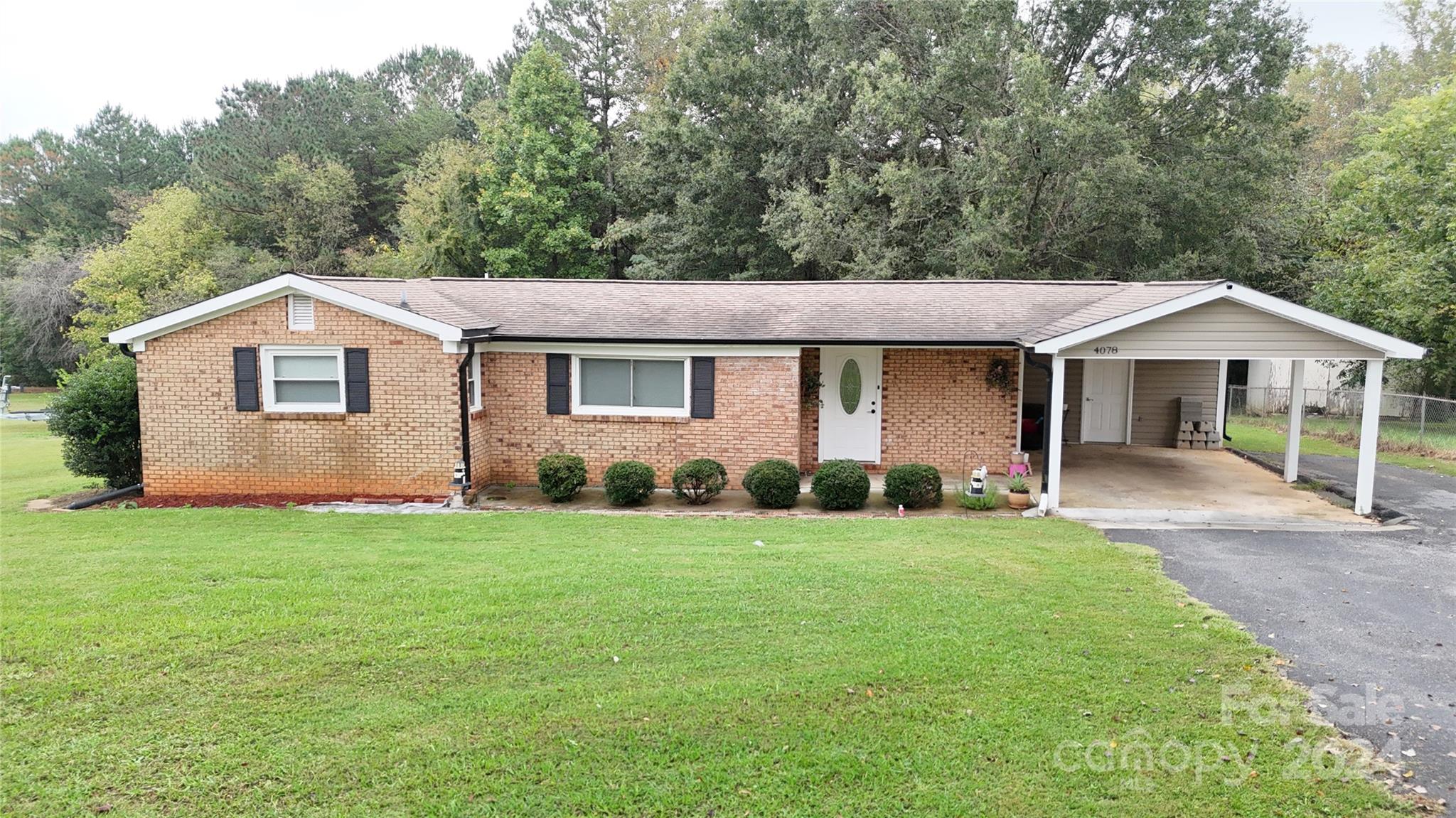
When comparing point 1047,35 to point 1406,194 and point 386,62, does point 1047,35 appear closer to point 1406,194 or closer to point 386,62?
point 1406,194

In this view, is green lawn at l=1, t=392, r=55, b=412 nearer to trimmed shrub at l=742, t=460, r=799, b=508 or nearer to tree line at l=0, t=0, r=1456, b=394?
tree line at l=0, t=0, r=1456, b=394

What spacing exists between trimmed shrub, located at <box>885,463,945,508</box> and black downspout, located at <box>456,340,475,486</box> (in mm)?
5978

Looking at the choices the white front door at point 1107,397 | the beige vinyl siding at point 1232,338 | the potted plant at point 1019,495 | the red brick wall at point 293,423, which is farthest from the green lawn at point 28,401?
the beige vinyl siding at point 1232,338

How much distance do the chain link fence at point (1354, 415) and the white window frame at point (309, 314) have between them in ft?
55.7

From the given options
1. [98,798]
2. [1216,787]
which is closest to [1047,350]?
[1216,787]

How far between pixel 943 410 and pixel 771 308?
3.31m

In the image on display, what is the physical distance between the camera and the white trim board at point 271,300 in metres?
12.0

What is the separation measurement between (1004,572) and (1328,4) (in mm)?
31397

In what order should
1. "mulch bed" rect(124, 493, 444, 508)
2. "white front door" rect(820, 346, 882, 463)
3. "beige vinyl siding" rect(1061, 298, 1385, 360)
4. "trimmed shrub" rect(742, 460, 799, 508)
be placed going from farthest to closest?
"white front door" rect(820, 346, 882, 463) < "mulch bed" rect(124, 493, 444, 508) < "trimmed shrub" rect(742, 460, 799, 508) < "beige vinyl siding" rect(1061, 298, 1385, 360)

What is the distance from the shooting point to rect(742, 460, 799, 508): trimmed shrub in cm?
1171

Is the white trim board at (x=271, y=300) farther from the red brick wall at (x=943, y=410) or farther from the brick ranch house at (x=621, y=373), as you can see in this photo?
the red brick wall at (x=943, y=410)

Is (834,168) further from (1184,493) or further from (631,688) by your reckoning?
(631,688)

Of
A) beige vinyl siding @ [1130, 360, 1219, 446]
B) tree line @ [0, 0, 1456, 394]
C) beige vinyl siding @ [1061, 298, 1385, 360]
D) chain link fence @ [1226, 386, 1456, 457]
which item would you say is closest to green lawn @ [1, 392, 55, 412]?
tree line @ [0, 0, 1456, 394]

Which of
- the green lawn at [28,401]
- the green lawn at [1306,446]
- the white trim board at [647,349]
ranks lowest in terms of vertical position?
the green lawn at [28,401]
